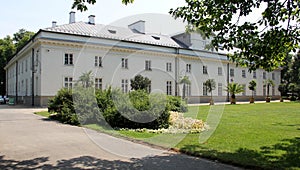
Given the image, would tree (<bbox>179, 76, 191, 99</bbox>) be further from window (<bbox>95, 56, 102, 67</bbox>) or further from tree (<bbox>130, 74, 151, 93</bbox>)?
window (<bbox>95, 56, 102, 67</bbox>)

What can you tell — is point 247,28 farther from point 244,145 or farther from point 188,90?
point 188,90

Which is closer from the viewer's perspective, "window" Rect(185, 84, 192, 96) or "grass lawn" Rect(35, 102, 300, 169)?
"grass lawn" Rect(35, 102, 300, 169)

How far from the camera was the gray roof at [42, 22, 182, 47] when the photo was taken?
33.3 m

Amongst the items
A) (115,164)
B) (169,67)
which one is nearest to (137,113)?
(115,164)

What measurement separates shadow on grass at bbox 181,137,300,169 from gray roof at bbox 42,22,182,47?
27.5m

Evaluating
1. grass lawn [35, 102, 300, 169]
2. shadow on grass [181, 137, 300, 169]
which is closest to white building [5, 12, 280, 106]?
grass lawn [35, 102, 300, 169]

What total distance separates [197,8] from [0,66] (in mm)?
59739

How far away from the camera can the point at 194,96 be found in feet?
136

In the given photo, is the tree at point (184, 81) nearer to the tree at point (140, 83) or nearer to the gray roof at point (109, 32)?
the tree at point (140, 83)

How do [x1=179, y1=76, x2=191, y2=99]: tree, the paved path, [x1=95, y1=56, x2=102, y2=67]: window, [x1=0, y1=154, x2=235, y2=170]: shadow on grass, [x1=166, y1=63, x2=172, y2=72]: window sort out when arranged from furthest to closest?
[x1=166, y1=63, x2=172, y2=72]: window → [x1=179, y1=76, x2=191, y2=99]: tree → [x1=95, y1=56, x2=102, y2=67]: window → the paved path → [x1=0, y1=154, x2=235, y2=170]: shadow on grass

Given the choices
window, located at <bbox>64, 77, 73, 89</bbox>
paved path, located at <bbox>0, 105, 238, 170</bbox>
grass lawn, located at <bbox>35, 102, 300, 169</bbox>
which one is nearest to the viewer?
paved path, located at <bbox>0, 105, 238, 170</bbox>

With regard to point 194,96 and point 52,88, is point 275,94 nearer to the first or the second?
point 194,96

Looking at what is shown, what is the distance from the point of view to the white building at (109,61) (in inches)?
1235

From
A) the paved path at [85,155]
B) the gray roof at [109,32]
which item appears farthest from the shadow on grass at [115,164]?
the gray roof at [109,32]
